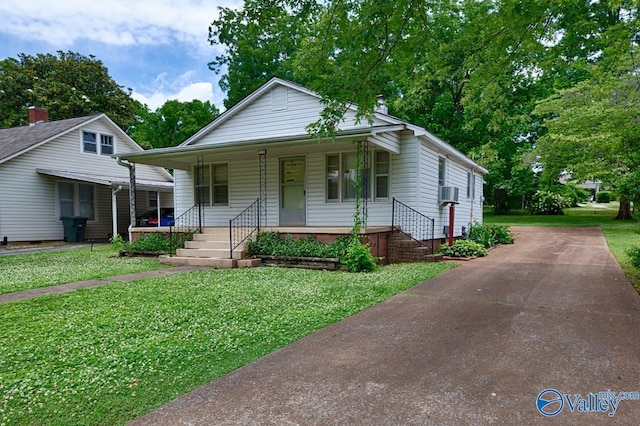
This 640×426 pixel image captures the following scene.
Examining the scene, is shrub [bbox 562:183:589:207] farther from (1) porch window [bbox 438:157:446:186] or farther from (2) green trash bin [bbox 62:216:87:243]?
(2) green trash bin [bbox 62:216:87:243]

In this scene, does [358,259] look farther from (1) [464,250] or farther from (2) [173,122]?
(2) [173,122]

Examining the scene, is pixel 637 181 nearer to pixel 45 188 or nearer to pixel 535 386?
pixel 535 386

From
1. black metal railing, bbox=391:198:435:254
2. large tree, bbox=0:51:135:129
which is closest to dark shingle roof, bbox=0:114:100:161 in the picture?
large tree, bbox=0:51:135:129

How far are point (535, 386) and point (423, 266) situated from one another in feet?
19.5

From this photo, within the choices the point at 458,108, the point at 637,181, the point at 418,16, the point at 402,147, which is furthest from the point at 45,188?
the point at 458,108

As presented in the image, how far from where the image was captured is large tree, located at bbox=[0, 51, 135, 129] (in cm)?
2762

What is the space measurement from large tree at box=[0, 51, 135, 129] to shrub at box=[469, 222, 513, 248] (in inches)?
1125

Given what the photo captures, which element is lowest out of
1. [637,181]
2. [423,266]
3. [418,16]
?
[423,266]

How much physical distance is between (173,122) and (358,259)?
25250 mm

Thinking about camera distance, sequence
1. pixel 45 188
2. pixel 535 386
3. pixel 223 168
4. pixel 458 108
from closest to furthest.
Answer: pixel 535 386 → pixel 223 168 → pixel 45 188 → pixel 458 108

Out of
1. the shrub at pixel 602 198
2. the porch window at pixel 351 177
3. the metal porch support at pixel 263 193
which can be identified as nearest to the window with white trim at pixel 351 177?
the porch window at pixel 351 177

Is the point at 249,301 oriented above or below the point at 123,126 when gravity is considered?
below

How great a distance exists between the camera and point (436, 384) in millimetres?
2881

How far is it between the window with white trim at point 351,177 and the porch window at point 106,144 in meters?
13.3
